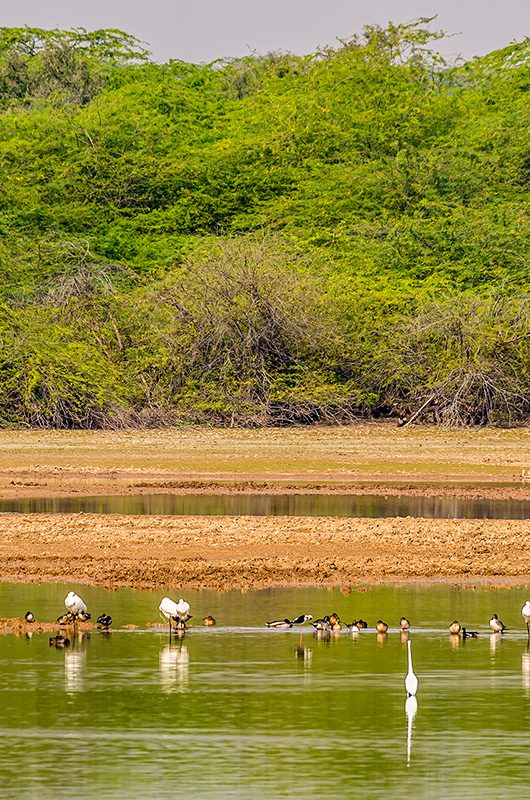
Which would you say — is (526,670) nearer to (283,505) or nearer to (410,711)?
(410,711)

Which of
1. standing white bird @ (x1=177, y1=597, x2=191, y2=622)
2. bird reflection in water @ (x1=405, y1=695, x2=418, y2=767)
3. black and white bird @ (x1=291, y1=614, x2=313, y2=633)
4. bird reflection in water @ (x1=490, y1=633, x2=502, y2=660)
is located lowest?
bird reflection in water @ (x1=405, y1=695, x2=418, y2=767)

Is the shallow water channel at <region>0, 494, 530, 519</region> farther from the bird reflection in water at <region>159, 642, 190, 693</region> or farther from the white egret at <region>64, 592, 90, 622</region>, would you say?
the bird reflection in water at <region>159, 642, 190, 693</region>

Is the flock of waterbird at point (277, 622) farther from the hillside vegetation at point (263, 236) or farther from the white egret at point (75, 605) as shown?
the hillside vegetation at point (263, 236)

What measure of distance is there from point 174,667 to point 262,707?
1609 mm

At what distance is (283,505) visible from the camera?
24.8 meters

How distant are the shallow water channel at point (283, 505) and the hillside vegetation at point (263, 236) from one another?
1171cm

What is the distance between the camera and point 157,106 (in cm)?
6016

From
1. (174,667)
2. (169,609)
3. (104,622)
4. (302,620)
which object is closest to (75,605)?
(104,622)

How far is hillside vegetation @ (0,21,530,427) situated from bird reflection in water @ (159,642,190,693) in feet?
76.3

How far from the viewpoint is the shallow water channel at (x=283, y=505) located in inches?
926

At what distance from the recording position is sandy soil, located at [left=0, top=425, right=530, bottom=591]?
1803cm

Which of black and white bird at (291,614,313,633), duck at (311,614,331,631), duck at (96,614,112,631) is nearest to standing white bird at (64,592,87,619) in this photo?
duck at (96,614,112,631)

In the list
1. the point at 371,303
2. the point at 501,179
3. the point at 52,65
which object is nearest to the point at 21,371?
the point at 371,303

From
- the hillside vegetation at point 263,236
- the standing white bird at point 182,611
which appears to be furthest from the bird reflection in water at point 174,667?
the hillside vegetation at point 263,236
